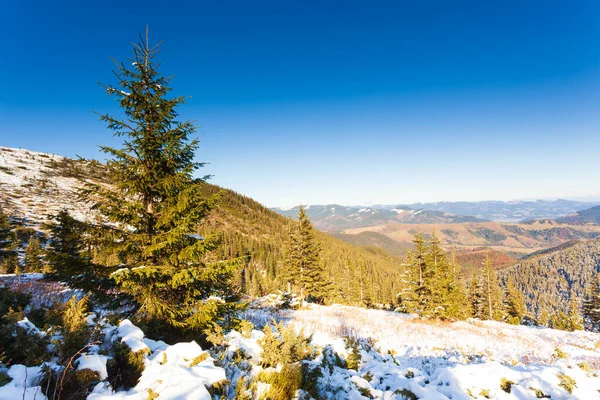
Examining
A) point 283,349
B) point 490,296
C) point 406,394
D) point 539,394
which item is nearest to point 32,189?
point 283,349

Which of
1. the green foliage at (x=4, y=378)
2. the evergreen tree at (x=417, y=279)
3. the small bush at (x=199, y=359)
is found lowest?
the evergreen tree at (x=417, y=279)

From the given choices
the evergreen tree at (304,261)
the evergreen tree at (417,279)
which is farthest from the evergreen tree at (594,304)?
the evergreen tree at (304,261)

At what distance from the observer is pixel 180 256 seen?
7027 mm

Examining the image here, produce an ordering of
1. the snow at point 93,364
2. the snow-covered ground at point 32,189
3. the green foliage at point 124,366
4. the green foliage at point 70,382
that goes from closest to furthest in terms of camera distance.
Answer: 1. the green foliage at point 70,382
2. the snow at point 93,364
3. the green foliage at point 124,366
4. the snow-covered ground at point 32,189

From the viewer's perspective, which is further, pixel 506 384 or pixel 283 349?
pixel 506 384

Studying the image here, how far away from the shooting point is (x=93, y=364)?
10.9ft

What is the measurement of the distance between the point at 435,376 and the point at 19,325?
8010 millimetres

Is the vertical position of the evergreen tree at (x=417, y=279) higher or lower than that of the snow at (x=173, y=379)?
lower

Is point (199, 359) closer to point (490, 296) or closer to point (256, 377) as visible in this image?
point (256, 377)

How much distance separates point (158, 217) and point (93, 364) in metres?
4.90

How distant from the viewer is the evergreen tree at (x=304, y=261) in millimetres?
31547

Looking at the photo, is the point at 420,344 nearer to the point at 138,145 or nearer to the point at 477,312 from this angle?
the point at 138,145

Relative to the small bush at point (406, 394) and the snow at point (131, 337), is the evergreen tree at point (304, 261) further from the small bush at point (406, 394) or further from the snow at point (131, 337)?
the snow at point (131, 337)

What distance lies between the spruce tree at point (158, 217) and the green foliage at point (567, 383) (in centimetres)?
732
